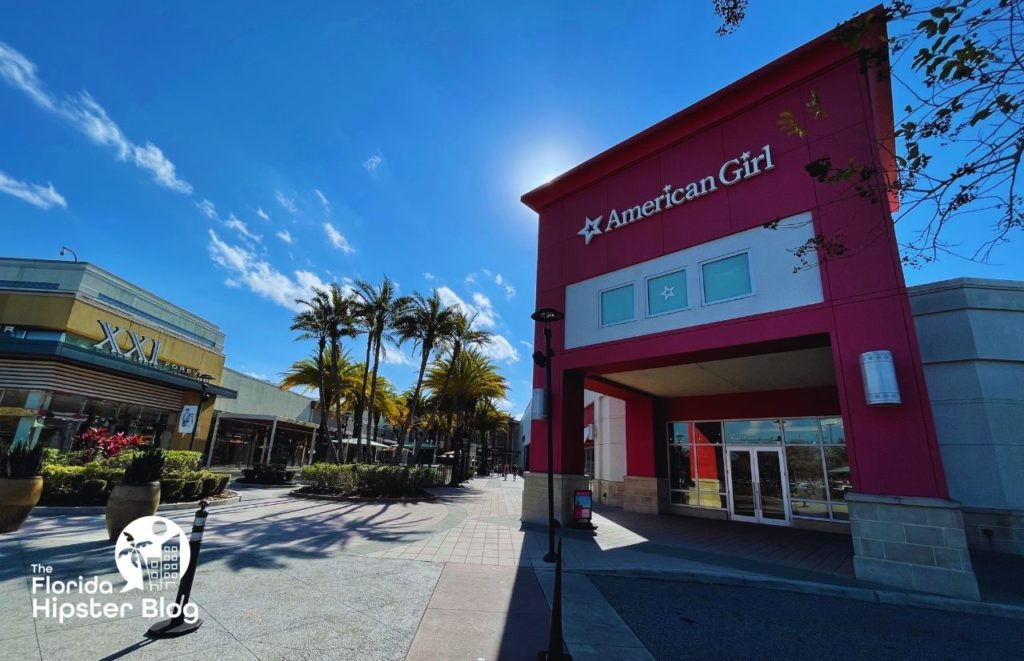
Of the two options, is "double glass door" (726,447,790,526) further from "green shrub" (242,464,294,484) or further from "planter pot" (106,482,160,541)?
"green shrub" (242,464,294,484)

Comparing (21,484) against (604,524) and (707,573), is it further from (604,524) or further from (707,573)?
(604,524)

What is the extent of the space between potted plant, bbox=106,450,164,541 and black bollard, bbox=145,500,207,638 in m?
4.54

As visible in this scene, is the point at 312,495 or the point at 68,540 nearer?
the point at 68,540

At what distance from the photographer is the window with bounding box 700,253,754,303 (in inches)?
419

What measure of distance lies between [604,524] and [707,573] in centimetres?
644

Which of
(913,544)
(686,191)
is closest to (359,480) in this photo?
(686,191)

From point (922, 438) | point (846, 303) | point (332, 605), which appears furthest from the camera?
point (846, 303)

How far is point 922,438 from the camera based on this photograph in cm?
765

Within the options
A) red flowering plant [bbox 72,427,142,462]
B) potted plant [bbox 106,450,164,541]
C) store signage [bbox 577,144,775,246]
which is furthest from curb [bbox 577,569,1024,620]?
red flowering plant [bbox 72,427,142,462]

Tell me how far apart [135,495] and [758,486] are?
57.0ft

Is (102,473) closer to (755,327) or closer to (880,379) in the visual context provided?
(755,327)

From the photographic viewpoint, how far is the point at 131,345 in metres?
19.9

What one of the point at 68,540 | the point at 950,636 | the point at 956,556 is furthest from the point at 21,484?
the point at 956,556

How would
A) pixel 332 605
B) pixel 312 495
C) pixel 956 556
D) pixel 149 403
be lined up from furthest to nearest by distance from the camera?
pixel 149 403 → pixel 312 495 → pixel 956 556 → pixel 332 605
